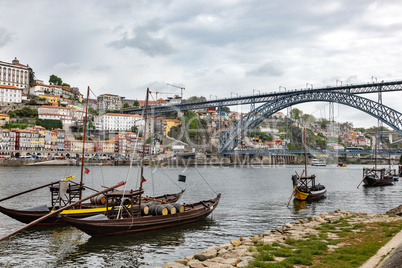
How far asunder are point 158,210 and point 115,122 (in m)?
113

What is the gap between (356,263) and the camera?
809 cm

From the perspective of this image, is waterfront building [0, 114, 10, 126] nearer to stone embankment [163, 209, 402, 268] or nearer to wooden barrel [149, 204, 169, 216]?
wooden barrel [149, 204, 169, 216]

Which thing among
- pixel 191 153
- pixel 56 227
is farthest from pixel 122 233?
pixel 191 153

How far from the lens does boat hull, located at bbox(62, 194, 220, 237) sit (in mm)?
13445

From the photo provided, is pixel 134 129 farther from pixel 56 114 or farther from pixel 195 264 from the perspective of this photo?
pixel 195 264

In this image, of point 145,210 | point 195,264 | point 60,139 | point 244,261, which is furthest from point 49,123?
point 244,261

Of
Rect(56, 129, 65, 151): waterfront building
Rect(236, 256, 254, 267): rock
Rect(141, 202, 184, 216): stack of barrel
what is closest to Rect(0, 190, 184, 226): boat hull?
Rect(141, 202, 184, 216): stack of barrel

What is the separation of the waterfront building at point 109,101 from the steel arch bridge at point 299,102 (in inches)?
3158

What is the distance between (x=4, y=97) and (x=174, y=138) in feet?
183

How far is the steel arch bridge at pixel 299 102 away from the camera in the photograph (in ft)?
175

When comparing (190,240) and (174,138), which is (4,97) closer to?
(174,138)

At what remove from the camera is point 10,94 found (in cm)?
11512

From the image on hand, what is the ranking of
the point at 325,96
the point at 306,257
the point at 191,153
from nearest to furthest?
the point at 306,257 → the point at 325,96 → the point at 191,153

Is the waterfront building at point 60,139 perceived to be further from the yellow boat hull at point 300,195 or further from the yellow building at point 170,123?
the yellow boat hull at point 300,195
